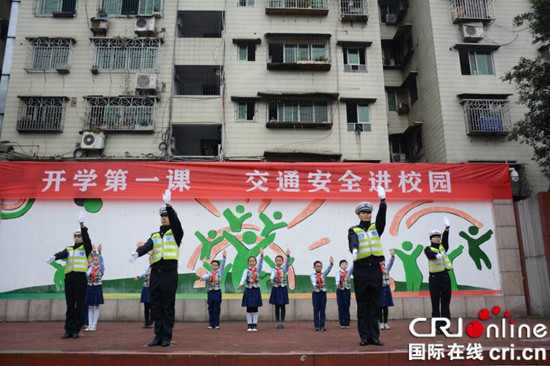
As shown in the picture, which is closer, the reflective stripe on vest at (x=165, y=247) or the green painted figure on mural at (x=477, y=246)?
the reflective stripe on vest at (x=165, y=247)

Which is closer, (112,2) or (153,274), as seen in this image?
(153,274)

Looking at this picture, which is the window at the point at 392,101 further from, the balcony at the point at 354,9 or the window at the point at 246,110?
the window at the point at 246,110

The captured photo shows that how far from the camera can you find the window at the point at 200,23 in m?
19.7

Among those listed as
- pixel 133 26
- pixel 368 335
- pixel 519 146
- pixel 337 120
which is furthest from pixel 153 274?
pixel 519 146

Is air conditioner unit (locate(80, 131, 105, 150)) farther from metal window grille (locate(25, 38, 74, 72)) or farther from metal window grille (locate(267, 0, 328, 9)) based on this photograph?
metal window grille (locate(267, 0, 328, 9))

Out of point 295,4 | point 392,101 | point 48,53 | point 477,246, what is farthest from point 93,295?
point 392,101

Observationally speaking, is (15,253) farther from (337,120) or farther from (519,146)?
(519,146)

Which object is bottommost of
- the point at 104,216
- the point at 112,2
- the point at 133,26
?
the point at 104,216

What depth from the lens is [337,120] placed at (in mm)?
18375

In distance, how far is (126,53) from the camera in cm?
1859

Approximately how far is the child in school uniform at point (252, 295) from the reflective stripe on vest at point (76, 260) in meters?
3.69

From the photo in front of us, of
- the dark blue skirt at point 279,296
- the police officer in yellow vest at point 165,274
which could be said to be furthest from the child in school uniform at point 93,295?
the dark blue skirt at point 279,296

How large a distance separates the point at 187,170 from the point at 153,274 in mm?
6683

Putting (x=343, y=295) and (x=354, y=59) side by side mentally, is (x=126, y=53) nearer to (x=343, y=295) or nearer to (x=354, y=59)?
(x=354, y=59)
